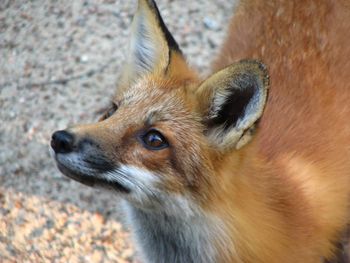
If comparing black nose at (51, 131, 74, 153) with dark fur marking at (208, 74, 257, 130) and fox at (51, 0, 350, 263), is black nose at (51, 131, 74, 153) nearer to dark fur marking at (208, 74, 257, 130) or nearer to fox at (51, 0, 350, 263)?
fox at (51, 0, 350, 263)

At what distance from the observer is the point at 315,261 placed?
9.66 ft

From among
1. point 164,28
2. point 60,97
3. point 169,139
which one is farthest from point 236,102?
point 60,97

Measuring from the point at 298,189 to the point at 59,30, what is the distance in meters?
2.85

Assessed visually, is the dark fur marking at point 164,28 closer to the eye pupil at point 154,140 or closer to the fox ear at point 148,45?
the fox ear at point 148,45

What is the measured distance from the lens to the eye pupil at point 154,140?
217cm

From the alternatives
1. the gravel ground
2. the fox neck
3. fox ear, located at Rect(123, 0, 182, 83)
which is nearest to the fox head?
the fox neck

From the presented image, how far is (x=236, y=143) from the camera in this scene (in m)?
2.16

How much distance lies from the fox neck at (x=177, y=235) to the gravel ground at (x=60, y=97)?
881mm

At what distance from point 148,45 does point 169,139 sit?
24.5 inches

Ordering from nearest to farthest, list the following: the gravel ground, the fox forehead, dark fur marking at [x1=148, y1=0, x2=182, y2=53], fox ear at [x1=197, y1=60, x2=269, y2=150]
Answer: fox ear at [x1=197, y1=60, x2=269, y2=150], the fox forehead, dark fur marking at [x1=148, y1=0, x2=182, y2=53], the gravel ground

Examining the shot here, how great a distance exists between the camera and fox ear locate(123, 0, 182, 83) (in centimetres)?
249

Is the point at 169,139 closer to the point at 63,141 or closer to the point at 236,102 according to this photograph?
the point at 236,102

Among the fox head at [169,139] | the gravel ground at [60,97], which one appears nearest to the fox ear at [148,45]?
the fox head at [169,139]

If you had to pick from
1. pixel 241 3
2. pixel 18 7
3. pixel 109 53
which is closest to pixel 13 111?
pixel 109 53
